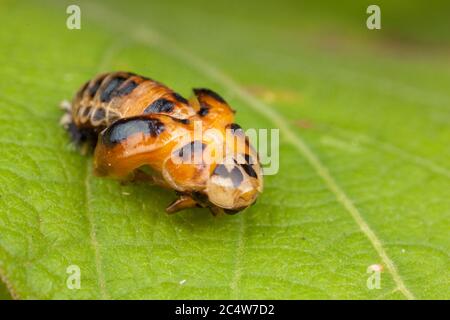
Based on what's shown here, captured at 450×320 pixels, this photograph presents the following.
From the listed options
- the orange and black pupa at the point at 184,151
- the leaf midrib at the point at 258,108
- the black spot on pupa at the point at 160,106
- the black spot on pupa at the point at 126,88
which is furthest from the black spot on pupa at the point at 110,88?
the leaf midrib at the point at 258,108

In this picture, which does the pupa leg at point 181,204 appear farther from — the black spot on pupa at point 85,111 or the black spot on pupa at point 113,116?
the black spot on pupa at point 85,111

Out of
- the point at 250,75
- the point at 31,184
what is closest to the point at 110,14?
the point at 250,75

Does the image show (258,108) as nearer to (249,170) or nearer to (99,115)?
(99,115)

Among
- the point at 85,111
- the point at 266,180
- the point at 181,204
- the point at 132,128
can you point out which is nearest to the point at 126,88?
the point at 85,111

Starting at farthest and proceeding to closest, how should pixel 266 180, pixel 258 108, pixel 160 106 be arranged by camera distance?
pixel 258 108 → pixel 266 180 → pixel 160 106

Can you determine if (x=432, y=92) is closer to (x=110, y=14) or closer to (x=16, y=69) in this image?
(x=110, y=14)

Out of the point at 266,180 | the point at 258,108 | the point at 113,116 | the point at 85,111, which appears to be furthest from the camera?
the point at 258,108

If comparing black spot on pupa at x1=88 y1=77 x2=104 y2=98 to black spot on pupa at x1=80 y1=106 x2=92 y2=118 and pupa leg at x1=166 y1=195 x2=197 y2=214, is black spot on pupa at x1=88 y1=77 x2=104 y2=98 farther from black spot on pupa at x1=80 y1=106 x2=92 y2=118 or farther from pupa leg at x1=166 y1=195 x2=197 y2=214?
pupa leg at x1=166 y1=195 x2=197 y2=214
